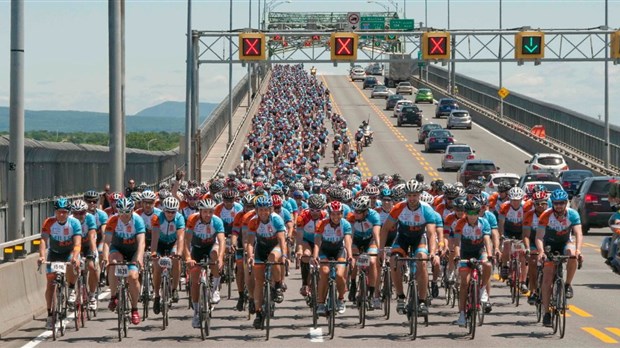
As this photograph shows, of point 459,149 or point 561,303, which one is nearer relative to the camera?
point 561,303

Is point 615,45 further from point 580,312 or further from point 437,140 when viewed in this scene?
point 580,312

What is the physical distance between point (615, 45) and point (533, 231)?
37.9 metres

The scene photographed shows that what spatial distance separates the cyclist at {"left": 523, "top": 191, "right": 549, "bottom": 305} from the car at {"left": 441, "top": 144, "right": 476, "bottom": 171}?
1785 inches

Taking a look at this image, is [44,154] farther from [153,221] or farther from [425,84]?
[425,84]

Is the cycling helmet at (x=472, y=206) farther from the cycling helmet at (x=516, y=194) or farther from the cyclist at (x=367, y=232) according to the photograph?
the cycling helmet at (x=516, y=194)

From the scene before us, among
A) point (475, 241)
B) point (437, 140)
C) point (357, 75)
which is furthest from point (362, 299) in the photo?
point (357, 75)

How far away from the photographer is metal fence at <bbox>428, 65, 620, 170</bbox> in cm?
6581

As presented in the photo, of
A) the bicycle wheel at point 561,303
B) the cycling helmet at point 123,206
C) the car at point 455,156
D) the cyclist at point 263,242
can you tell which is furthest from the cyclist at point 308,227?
the car at point 455,156

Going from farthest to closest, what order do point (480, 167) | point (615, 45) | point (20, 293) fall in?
point (615, 45) → point (480, 167) → point (20, 293)

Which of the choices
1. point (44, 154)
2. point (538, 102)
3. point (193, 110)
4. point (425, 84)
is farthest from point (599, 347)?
point (425, 84)

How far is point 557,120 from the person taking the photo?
283 ft

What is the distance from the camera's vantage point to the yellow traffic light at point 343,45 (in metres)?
56.4

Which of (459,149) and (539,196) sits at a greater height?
(459,149)

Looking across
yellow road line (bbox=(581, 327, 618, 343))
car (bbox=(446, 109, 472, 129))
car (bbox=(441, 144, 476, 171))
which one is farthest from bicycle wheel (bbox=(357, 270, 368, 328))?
car (bbox=(446, 109, 472, 129))
